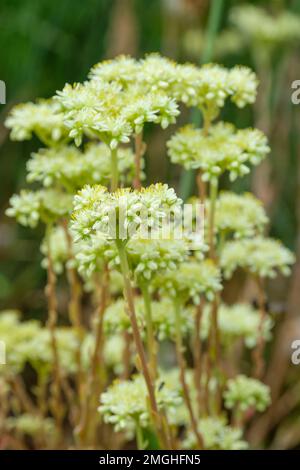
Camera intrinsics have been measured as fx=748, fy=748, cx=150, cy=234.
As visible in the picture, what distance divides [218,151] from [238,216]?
0.45 ft

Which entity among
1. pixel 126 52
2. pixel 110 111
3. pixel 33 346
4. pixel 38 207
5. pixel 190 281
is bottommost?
pixel 33 346

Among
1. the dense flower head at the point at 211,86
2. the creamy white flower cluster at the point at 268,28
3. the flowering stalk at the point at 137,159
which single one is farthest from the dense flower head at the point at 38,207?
the creamy white flower cluster at the point at 268,28

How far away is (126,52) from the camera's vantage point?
1993 mm

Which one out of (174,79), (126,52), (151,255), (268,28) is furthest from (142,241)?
(126,52)

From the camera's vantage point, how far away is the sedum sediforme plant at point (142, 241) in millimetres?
923

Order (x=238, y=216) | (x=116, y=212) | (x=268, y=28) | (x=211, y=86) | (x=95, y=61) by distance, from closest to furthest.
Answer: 1. (x=116, y=212)
2. (x=211, y=86)
3. (x=238, y=216)
4. (x=268, y=28)
5. (x=95, y=61)

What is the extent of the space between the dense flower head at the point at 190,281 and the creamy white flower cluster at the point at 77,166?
0.56 feet

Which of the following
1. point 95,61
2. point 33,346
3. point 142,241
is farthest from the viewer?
point 95,61

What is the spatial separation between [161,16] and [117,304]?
1497 millimetres

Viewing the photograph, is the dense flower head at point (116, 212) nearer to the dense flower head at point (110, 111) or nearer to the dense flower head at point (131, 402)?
the dense flower head at point (110, 111)

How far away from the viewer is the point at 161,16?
2438 millimetres

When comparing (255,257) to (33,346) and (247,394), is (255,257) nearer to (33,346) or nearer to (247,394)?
(247,394)

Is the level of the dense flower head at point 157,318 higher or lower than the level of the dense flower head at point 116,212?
lower

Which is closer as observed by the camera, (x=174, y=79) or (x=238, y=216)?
(x=174, y=79)
